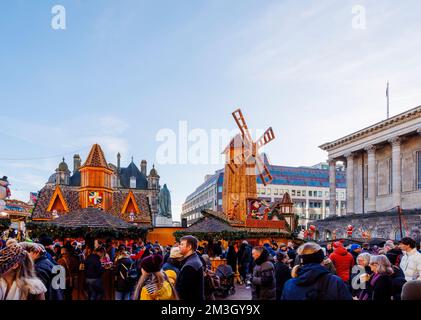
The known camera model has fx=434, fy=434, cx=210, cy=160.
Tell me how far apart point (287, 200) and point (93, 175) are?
2048 centimetres

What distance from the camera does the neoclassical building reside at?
4766 cm

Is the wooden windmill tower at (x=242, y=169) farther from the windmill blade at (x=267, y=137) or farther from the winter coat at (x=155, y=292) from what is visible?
the winter coat at (x=155, y=292)

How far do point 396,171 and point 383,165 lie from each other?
20.2 ft

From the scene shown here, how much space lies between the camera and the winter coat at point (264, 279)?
8.23 metres

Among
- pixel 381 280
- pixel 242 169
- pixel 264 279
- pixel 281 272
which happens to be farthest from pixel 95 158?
pixel 381 280

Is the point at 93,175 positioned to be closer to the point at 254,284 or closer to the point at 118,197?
the point at 118,197

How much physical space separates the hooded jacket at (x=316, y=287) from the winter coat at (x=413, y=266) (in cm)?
441

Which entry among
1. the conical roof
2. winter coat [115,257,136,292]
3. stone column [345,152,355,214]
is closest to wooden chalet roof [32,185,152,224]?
the conical roof

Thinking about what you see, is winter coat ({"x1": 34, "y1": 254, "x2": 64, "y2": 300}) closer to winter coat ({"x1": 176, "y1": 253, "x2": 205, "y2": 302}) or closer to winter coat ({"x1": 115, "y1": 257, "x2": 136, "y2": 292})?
winter coat ({"x1": 176, "y1": 253, "x2": 205, "y2": 302})

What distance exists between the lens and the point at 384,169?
54281mm

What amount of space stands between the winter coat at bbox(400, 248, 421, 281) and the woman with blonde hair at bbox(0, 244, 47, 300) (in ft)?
21.9

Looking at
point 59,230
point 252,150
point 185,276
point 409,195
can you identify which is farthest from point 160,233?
point 185,276

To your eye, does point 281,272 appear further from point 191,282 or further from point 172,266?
point 191,282

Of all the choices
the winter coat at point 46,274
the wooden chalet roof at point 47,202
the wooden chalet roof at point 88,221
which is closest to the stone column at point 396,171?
the wooden chalet roof at point 47,202
